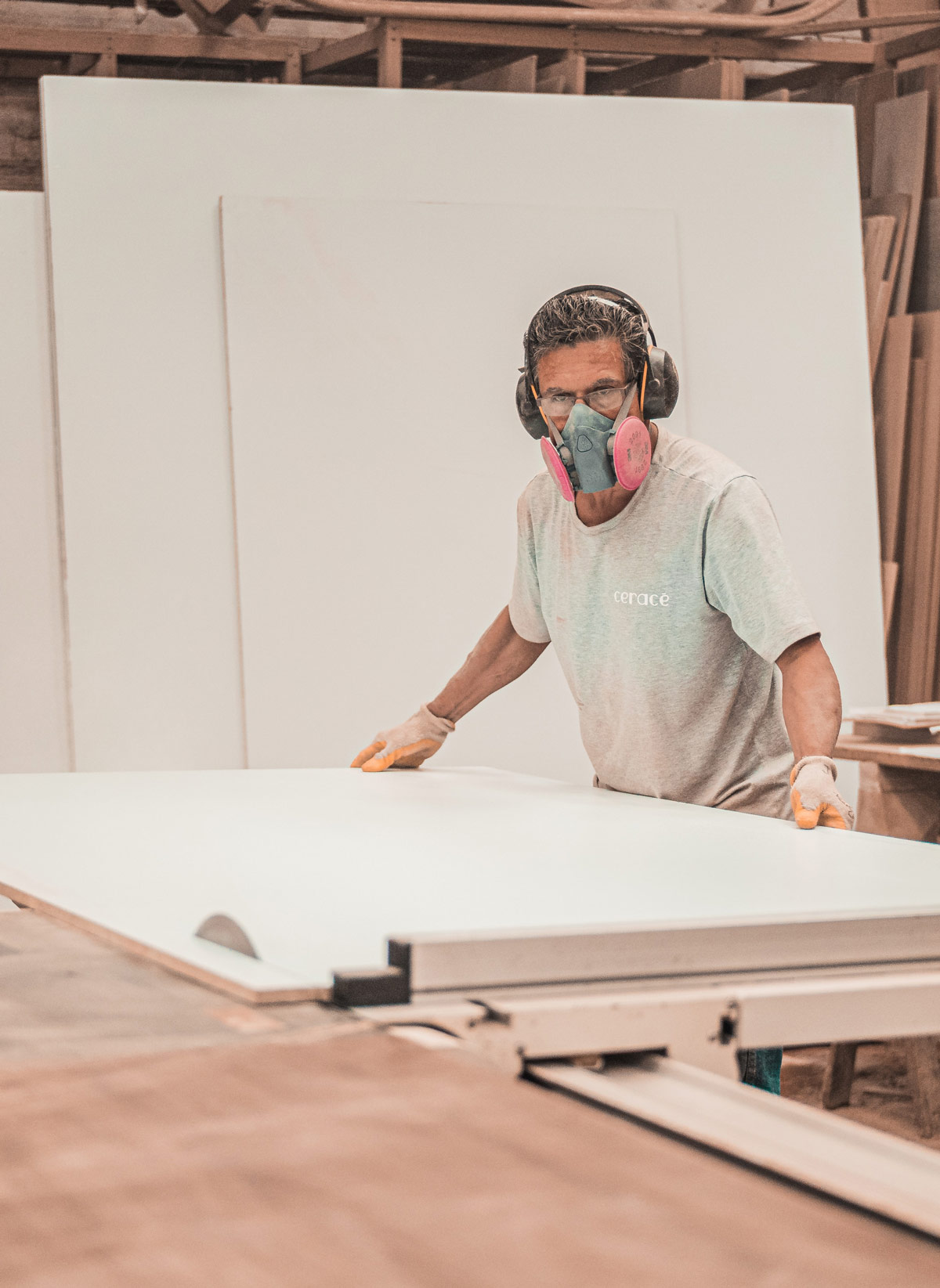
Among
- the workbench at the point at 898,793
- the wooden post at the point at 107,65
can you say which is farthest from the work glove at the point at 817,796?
the wooden post at the point at 107,65

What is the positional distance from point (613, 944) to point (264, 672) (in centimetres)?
317

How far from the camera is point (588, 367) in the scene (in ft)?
7.07

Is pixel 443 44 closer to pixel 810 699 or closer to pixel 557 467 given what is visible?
pixel 557 467

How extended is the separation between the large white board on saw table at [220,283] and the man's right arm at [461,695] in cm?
177

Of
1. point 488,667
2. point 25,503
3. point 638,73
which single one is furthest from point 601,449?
point 638,73

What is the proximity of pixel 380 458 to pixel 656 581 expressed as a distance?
88.4 inches

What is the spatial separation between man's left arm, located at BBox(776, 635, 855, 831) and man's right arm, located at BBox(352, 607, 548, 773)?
63 cm

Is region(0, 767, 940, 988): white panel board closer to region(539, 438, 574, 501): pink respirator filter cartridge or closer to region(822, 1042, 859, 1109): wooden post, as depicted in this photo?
region(539, 438, 574, 501): pink respirator filter cartridge

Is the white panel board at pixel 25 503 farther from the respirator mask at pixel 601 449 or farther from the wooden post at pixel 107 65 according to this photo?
the respirator mask at pixel 601 449

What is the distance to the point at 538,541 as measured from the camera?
2432mm

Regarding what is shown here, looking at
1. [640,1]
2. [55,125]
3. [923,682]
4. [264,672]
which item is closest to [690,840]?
[264,672]

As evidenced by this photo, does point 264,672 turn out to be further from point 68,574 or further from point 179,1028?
point 179,1028

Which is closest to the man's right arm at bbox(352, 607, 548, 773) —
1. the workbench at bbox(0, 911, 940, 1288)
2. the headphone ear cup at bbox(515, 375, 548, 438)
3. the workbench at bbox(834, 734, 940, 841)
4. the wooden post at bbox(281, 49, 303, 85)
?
the headphone ear cup at bbox(515, 375, 548, 438)

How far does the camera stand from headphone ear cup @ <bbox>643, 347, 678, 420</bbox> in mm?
2178
